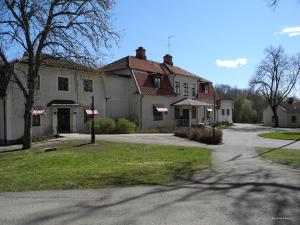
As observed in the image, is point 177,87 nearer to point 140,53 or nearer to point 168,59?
point 140,53

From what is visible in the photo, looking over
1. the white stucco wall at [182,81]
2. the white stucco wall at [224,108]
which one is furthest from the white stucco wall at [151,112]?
the white stucco wall at [224,108]

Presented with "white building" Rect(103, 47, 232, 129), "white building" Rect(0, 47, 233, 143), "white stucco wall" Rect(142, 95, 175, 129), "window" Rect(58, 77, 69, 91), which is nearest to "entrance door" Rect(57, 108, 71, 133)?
"white building" Rect(0, 47, 233, 143)

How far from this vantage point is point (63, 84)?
33.8 m

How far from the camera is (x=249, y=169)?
42.5 feet

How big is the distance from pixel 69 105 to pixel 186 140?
32.9ft

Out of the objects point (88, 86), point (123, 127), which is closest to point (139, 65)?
point (88, 86)

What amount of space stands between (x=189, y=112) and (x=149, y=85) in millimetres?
8756

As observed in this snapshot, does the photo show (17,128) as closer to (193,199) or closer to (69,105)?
(69,105)

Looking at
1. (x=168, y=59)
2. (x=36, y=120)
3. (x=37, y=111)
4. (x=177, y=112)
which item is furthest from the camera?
(x=168, y=59)

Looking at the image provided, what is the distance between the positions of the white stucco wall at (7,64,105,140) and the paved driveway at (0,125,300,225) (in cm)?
1867

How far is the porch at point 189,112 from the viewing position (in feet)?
157

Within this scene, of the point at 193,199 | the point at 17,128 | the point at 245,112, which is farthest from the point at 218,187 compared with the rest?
the point at 245,112

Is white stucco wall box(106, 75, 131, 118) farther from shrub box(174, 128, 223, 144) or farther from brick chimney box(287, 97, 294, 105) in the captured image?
brick chimney box(287, 97, 294, 105)

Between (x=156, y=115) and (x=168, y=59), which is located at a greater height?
(x=168, y=59)
